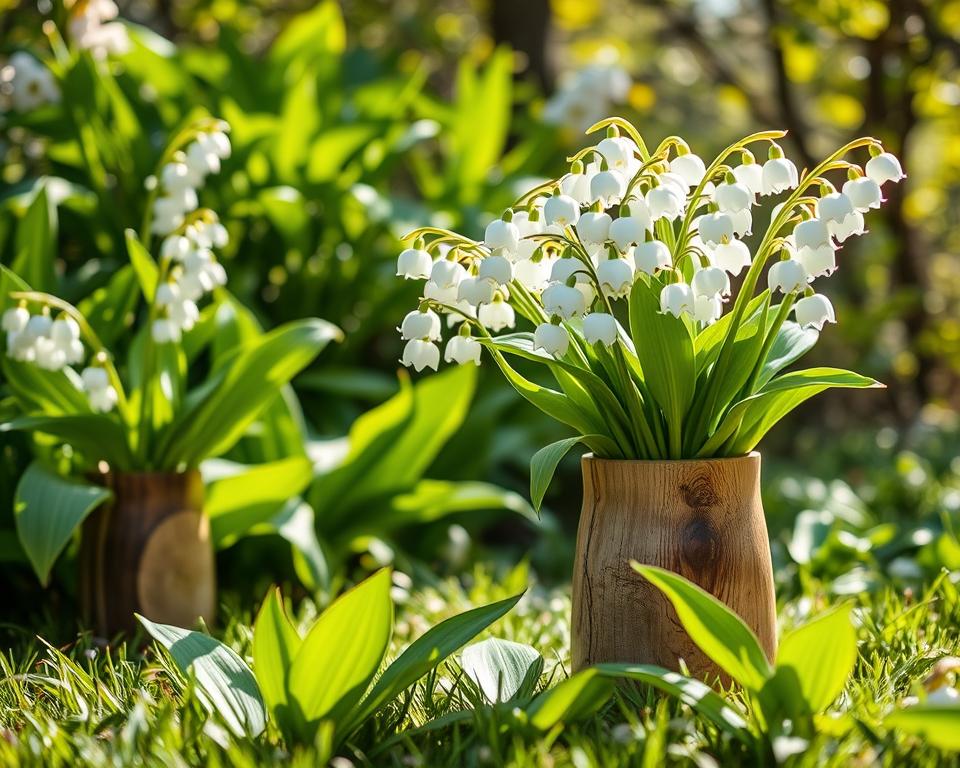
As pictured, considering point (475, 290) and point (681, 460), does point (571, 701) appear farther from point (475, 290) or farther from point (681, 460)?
point (475, 290)

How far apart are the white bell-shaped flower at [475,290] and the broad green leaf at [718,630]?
39 centimetres

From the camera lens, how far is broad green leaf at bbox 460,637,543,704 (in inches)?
55.0

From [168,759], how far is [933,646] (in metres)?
1.12

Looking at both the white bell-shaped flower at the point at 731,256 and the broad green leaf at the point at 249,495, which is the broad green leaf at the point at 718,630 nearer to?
the white bell-shaped flower at the point at 731,256

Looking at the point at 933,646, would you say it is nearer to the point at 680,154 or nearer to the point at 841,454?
the point at 680,154

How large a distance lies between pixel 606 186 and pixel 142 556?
1206 mm

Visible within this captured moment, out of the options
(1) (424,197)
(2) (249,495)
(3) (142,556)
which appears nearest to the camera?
(3) (142,556)

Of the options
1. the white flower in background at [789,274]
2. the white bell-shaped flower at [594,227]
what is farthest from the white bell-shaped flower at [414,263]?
the white flower in background at [789,274]

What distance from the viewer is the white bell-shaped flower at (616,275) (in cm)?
126

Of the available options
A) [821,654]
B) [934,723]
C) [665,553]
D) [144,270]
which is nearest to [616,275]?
[665,553]

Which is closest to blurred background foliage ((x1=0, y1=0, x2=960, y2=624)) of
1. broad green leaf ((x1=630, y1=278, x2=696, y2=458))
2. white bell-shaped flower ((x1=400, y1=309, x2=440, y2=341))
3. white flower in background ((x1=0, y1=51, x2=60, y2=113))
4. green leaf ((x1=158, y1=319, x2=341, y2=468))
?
white flower in background ((x1=0, y1=51, x2=60, y2=113))

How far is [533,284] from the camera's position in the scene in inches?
56.6

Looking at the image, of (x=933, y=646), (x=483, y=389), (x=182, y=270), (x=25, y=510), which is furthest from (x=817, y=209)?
(x=483, y=389)

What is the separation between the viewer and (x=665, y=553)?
141 centimetres
